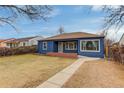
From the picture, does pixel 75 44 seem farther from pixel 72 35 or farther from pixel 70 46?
pixel 72 35

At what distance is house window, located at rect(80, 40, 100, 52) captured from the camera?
16.5m

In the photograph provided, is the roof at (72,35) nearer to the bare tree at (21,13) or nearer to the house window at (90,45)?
the house window at (90,45)

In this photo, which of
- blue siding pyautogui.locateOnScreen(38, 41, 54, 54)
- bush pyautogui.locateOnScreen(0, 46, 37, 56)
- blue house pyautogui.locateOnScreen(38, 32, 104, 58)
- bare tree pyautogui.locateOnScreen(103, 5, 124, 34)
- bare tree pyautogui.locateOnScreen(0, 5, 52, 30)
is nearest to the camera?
bare tree pyautogui.locateOnScreen(0, 5, 52, 30)

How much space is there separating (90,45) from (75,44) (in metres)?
2.50

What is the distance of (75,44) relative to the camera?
A: 62.8 feet

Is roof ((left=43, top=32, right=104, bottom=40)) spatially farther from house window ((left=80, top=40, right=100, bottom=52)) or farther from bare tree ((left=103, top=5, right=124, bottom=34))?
bare tree ((left=103, top=5, right=124, bottom=34))

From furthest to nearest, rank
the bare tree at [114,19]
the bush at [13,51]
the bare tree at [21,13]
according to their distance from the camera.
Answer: the bush at [13,51]
the bare tree at [114,19]
the bare tree at [21,13]

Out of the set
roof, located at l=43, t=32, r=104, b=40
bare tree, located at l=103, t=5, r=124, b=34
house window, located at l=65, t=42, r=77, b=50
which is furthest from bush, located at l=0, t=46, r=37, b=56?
bare tree, located at l=103, t=5, r=124, b=34

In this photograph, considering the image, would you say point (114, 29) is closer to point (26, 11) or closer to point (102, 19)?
point (102, 19)

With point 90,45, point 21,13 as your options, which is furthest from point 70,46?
point 21,13

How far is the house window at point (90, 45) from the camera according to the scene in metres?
16.5

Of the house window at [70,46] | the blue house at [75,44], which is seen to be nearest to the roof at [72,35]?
the blue house at [75,44]

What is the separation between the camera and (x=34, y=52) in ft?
65.2
